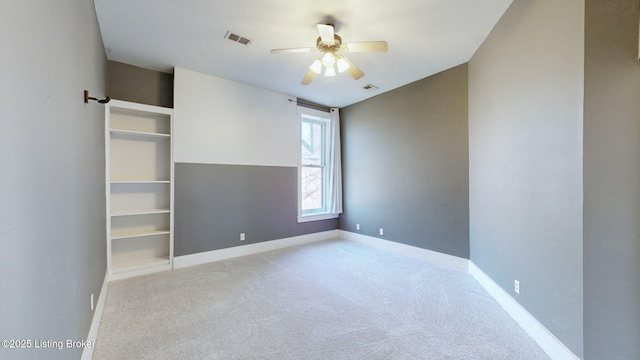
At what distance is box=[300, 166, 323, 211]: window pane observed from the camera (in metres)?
5.05

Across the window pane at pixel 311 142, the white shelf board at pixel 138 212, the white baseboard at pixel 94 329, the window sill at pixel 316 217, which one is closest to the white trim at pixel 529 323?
the window sill at pixel 316 217

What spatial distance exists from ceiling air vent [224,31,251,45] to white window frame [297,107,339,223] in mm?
2011

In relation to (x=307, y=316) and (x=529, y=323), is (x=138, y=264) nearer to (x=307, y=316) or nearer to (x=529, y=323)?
(x=307, y=316)

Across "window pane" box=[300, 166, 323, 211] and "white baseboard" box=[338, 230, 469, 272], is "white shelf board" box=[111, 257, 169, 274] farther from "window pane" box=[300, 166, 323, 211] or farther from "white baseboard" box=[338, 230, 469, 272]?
"white baseboard" box=[338, 230, 469, 272]

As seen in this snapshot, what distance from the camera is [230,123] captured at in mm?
3951

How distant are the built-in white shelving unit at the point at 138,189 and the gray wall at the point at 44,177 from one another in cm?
151

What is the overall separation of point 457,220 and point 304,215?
8.94 ft

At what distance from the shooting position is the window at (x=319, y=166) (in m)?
5.05

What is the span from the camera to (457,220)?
135 inches

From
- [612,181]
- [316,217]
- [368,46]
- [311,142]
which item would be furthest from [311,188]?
[612,181]

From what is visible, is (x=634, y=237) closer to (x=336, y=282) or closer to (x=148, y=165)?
(x=336, y=282)

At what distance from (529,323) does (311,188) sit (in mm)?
3845

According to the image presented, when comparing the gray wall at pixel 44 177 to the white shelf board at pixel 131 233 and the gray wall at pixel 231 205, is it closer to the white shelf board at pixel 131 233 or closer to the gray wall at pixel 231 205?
the white shelf board at pixel 131 233

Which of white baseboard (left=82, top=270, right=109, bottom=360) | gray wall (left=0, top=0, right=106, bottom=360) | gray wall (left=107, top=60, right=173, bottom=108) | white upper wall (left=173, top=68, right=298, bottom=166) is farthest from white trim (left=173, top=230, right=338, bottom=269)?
Result: gray wall (left=107, top=60, right=173, bottom=108)
